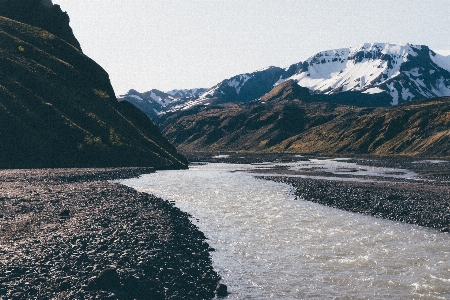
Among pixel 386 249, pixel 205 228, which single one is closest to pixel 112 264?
pixel 205 228

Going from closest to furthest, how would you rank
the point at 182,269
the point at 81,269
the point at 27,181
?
the point at 81,269 < the point at 182,269 < the point at 27,181

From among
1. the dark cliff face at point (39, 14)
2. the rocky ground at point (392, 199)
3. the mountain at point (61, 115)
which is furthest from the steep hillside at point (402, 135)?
the dark cliff face at point (39, 14)

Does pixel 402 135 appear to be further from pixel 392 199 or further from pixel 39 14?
pixel 39 14

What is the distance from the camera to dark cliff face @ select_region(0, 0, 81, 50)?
144m

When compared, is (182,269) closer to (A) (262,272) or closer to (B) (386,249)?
(A) (262,272)

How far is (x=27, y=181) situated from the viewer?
198 feet

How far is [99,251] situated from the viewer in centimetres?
2603

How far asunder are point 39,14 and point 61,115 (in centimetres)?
7542

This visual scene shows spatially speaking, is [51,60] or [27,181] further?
[51,60]

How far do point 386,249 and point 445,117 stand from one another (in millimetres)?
162263

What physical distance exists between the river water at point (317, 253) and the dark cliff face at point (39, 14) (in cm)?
12481

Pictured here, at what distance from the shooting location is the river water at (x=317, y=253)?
74.1 ft

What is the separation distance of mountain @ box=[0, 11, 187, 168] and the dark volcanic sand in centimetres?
4157

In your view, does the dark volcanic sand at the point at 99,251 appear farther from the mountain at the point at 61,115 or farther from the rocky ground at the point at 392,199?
the mountain at the point at 61,115
